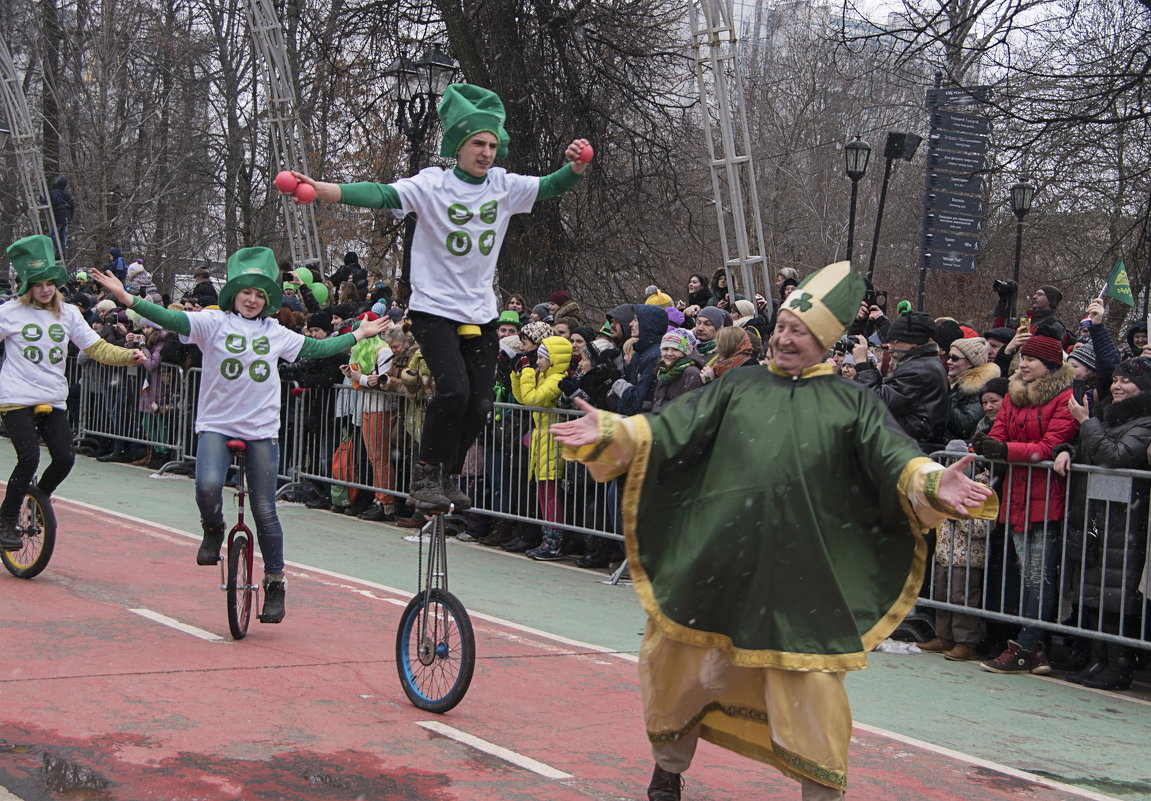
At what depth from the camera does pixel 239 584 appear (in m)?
7.81

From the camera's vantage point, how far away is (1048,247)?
3058 centimetres

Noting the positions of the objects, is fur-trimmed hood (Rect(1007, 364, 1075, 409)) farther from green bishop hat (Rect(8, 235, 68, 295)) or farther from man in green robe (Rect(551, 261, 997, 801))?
green bishop hat (Rect(8, 235, 68, 295))

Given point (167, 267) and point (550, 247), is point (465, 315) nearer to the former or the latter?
point (550, 247)

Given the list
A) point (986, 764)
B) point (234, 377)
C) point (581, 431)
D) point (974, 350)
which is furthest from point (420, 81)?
point (581, 431)

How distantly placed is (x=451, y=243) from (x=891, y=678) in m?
3.95

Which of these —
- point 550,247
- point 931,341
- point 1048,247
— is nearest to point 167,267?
point 550,247

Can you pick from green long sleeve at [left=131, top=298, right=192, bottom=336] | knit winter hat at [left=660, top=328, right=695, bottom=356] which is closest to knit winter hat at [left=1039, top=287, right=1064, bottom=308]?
knit winter hat at [left=660, top=328, right=695, bottom=356]

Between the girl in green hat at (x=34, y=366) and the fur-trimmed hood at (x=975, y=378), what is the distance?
18.8ft

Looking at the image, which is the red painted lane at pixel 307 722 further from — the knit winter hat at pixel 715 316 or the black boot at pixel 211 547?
the knit winter hat at pixel 715 316

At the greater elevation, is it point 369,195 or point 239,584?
point 369,195

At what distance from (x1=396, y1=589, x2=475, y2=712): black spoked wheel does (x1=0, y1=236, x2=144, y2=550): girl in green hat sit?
3502 millimetres

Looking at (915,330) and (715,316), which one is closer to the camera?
(915,330)

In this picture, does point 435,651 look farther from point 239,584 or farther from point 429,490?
point 239,584

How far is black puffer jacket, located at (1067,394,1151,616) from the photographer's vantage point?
800 centimetres
